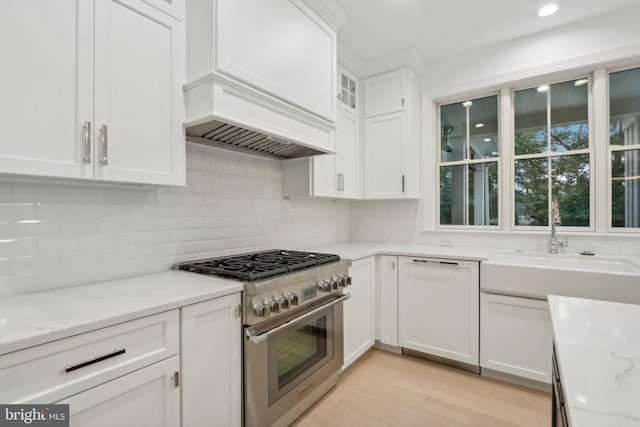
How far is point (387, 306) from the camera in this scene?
112 inches

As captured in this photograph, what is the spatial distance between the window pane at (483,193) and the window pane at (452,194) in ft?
0.28

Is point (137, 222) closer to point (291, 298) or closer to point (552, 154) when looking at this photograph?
point (291, 298)

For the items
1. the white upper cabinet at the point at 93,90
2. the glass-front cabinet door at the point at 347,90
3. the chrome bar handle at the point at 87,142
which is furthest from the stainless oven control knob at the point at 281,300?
the glass-front cabinet door at the point at 347,90

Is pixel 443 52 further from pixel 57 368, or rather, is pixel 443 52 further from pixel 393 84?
pixel 57 368

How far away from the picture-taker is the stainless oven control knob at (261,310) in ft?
5.04

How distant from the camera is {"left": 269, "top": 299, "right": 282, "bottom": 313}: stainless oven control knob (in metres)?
1.62

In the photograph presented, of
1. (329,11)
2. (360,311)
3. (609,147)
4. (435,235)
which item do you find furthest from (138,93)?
(609,147)

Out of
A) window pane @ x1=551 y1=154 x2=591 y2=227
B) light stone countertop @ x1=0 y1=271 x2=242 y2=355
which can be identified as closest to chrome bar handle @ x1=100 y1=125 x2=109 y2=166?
light stone countertop @ x1=0 y1=271 x2=242 y2=355

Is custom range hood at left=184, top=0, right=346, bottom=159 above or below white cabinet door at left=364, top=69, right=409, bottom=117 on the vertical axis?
below

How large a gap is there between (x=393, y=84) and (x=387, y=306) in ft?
7.18

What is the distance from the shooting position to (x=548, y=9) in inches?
95.0

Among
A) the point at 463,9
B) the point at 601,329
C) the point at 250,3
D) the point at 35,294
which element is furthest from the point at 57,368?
the point at 463,9

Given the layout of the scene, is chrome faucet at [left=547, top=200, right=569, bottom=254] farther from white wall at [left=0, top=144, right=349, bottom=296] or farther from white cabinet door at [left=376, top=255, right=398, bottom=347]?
white wall at [left=0, top=144, right=349, bottom=296]

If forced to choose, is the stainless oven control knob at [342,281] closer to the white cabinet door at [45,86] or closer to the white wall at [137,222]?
the white wall at [137,222]
